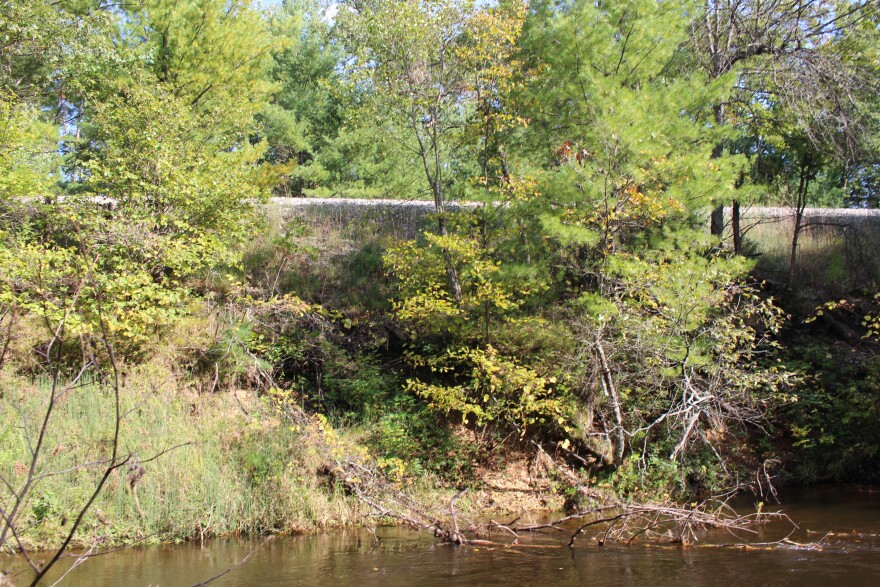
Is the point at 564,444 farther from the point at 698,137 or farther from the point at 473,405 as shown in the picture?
the point at 698,137

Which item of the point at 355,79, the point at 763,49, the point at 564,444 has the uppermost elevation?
the point at 763,49

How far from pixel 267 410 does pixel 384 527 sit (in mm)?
2518

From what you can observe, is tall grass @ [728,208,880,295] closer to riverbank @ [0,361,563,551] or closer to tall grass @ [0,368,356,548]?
riverbank @ [0,361,563,551]

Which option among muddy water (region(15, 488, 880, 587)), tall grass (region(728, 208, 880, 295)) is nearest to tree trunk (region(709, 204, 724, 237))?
tall grass (region(728, 208, 880, 295))

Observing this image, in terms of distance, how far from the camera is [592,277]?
33.7ft

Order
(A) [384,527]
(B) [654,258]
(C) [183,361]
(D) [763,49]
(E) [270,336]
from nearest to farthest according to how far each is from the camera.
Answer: (A) [384,527] → (B) [654,258] → (C) [183,361] → (E) [270,336] → (D) [763,49]

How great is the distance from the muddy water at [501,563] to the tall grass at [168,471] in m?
0.33

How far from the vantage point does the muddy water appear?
252 inches

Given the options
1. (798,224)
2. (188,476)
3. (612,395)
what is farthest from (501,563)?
(798,224)

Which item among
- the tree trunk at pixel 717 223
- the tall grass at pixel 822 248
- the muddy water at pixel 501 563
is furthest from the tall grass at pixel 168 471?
the tall grass at pixel 822 248

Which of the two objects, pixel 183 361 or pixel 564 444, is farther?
pixel 183 361

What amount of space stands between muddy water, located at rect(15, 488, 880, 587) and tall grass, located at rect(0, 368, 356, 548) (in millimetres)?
334

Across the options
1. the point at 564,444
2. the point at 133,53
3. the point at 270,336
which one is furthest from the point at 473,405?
the point at 133,53

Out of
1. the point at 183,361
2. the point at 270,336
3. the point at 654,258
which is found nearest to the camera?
the point at 654,258
